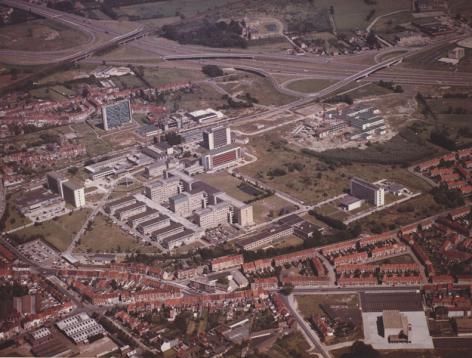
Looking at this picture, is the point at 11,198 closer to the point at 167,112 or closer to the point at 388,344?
the point at 167,112

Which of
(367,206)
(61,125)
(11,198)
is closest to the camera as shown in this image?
(367,206)

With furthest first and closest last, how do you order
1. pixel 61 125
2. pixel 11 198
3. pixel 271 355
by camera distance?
pixel 61 125 < pixel 11 198 < pixel 271 355

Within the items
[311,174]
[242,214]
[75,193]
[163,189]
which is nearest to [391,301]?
[242,214]

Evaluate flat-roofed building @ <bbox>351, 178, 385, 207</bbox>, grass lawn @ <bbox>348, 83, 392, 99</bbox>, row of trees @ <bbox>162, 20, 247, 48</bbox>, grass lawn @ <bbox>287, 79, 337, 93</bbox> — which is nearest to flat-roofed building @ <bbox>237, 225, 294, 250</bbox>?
flat-roofed building @ <bbox>351, 178, 385, 207</bbox>

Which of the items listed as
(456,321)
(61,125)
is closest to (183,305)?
(456,321)

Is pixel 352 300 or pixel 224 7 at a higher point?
pixel 224 7

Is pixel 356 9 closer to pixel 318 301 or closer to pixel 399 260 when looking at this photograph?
pixel 399 260
